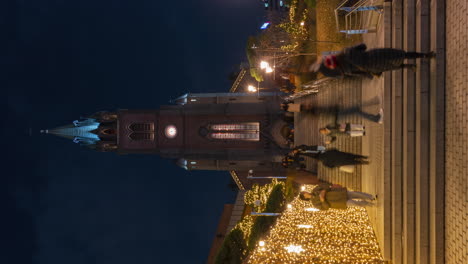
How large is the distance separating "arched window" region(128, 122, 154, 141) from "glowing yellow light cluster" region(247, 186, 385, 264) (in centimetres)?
2181

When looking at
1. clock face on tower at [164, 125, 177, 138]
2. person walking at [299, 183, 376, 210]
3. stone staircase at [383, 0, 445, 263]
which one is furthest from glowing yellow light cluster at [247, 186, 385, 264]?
clock face on tower at [164, 125, 177, 138]

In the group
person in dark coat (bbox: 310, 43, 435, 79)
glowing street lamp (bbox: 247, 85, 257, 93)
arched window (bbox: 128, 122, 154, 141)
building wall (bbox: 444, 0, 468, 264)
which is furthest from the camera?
glowing street lamp (bbox: 247, 85, 257, 93)

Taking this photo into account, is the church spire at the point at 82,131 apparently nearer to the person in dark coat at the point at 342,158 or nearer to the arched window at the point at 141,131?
the arched window at the point at 141,131

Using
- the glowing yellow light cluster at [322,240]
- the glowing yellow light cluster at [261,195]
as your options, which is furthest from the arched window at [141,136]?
the glowing yellow light cluster at [322,240]

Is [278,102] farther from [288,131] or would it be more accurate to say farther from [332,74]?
[332,74]

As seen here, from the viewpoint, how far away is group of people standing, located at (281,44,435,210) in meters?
11.7

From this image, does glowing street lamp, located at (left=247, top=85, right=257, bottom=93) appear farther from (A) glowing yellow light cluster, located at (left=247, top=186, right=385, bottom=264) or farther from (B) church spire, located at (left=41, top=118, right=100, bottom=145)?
(A) glowing yellow light cluster, located at (left=247, top=186, right=385, bottom=264)

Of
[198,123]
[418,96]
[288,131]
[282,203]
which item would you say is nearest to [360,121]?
[418,96]

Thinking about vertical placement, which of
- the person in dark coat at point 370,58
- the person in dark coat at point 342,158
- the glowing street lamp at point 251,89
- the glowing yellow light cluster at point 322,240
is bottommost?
the glowing yellow light cluster at point 322,240

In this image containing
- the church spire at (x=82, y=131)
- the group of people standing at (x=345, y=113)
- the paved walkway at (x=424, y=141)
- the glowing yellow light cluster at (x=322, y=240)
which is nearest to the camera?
the paved walkway at (x=424, y=141)

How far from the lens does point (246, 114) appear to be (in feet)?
124

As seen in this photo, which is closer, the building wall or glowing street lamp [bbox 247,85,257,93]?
the building wall

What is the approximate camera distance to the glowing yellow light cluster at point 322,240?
16172mm

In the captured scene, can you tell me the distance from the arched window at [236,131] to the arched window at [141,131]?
6755 millimetres
